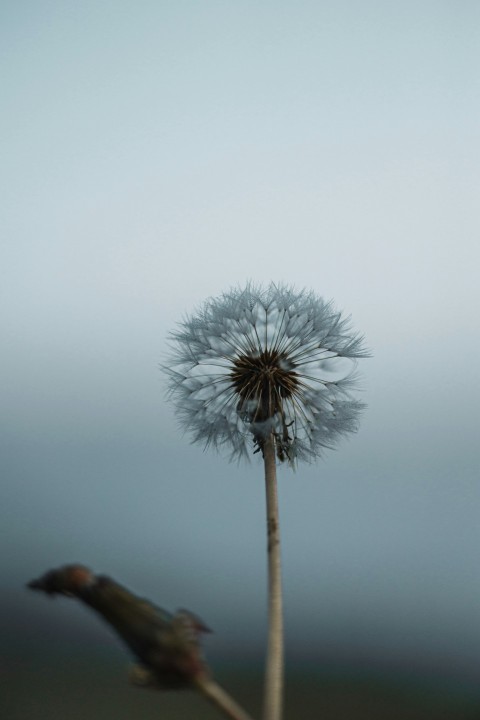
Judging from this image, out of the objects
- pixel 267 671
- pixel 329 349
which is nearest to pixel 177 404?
pixel 329 349

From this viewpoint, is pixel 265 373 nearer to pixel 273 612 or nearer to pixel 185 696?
pixel 273 612

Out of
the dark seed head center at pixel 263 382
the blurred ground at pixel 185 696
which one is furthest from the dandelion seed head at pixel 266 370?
the blurred ground at pixel 185 696

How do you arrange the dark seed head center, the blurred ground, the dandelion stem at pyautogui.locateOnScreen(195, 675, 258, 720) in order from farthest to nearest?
the blurred ground
the dark seed head center
the dandelion stem at pyautogui.locateOnScreen(195, 675, 258, 720)

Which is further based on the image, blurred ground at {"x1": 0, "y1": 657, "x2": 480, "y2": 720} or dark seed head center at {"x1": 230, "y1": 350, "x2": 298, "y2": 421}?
blurred ground at {"x1": 0, "y1": 657, "x2": 480, "y2": 720}

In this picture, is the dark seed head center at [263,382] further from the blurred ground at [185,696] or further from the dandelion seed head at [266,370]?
the blurred ground at [185,696]

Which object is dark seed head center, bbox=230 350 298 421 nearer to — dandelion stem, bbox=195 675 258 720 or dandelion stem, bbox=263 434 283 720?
dandelion stem, bbox=263 434 283 720

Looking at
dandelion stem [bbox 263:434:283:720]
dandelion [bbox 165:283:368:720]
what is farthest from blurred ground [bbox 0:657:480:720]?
dandelion [bbox 165:283:368:720]

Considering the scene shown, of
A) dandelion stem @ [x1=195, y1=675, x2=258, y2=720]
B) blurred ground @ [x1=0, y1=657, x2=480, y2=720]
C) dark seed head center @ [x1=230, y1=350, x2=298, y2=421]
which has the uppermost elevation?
dark seed head center @ [x1=230, y1=350, x2=298, y2=421]

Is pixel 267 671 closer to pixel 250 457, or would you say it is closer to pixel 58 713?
pixel 250 457
